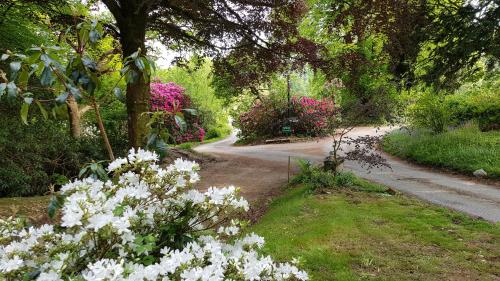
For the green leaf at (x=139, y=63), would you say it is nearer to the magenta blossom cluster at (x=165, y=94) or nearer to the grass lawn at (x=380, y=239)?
the grass lawn at (x=380, y=239)

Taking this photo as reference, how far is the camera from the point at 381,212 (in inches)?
237

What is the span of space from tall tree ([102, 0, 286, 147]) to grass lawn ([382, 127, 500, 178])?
3.90 metres

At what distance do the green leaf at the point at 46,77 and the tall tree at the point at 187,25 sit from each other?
4548 mm

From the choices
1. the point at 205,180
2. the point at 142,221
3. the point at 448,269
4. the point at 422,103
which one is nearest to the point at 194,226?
the point at 142,221

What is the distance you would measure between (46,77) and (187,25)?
7612mm

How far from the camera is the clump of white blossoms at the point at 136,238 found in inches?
54.4

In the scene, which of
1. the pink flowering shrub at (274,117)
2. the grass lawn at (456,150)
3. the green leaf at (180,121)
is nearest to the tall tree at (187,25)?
the grass lawn at (456,150)

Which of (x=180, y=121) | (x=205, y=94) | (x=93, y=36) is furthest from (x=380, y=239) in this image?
(x=205, y=94)

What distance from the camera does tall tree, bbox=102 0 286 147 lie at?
6.61m

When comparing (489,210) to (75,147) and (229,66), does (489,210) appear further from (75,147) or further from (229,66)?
(75,147)

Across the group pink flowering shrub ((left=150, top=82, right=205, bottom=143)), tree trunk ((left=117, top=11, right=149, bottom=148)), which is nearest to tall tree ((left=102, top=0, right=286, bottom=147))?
tree trunk ((left=117, top=11, right=149, bottom=148))

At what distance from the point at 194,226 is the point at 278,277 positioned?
520 millimetres

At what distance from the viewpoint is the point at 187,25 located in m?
9.00

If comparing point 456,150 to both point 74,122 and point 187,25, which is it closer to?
point 187,25
